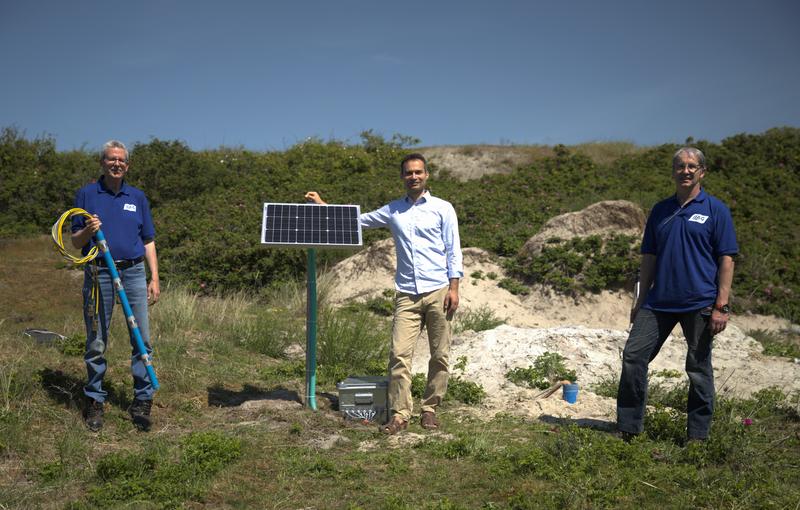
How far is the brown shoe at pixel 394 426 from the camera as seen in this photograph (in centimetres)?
563

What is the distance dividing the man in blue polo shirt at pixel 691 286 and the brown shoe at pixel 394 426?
1.72m

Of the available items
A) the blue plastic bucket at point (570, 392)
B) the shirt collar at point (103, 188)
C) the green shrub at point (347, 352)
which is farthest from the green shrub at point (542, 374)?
the shirt collar at point (103, 188)

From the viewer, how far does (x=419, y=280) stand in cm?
561

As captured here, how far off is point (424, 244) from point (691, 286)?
1957 mm

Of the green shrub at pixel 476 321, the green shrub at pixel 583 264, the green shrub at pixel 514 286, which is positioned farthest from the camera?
the green shrub at pixel 514 286

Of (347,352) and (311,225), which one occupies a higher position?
(311,225)

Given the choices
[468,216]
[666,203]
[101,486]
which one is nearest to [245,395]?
[101,486]

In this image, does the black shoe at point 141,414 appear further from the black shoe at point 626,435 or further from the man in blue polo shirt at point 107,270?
the black shoe at point 626,435

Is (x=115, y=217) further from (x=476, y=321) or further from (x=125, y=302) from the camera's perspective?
(x=476, y=321)

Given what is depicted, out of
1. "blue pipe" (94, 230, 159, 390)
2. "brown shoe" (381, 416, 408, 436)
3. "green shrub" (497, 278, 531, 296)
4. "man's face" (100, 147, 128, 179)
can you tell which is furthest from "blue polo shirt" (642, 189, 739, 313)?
"green shrub" (497, 278, 531, 296)

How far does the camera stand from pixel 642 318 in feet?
17.1

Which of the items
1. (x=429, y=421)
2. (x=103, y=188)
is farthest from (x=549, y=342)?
(x=103, y=188)

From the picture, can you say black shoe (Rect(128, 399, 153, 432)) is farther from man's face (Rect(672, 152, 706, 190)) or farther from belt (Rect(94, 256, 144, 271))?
man's face (Rect(672, 152, 706, 190))

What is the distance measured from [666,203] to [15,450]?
492 centimetres
